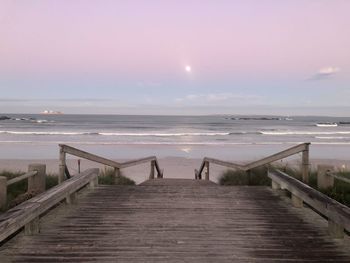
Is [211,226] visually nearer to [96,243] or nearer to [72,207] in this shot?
[96,243]

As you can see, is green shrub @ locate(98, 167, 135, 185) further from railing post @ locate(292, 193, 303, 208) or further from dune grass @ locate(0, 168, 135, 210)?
railing post @ locate(292, 193, 303, 208)

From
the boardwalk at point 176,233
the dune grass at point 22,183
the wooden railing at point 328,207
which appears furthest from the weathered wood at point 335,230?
the dune grass at point 22,183

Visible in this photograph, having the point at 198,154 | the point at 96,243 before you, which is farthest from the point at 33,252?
the point at 198,154

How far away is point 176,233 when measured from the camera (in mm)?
5418

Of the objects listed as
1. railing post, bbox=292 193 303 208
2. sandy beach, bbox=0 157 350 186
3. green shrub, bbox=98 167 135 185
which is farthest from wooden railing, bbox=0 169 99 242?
sandy beach, bbox=0 157 350 186

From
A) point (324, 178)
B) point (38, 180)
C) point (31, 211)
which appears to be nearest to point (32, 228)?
point (31, 211)

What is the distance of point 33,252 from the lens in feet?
15.2

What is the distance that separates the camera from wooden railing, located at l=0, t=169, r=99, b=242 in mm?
4297

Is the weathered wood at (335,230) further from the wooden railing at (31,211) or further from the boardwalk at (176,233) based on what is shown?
the wooden railing at (31,211)

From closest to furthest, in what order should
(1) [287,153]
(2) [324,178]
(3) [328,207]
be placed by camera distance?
(3) [328,207], (2) [324,178], (1) [287,153]

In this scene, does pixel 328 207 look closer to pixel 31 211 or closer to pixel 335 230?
pixel 335 230

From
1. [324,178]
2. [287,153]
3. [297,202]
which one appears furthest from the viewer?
[287,153]

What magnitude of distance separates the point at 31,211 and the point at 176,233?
177 cm

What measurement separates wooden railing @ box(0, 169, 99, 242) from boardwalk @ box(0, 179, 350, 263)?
16cm
